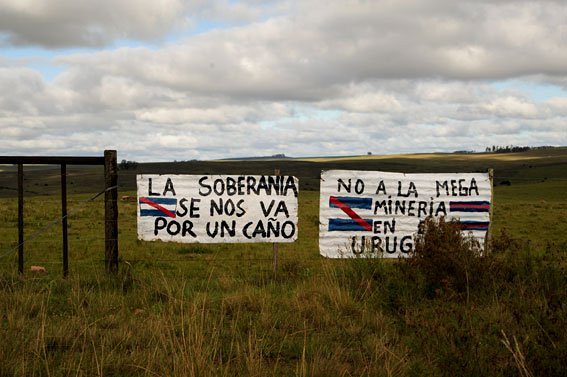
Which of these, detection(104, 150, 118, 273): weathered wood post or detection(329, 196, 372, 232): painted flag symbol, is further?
detection(329, 196, 372, 232): painted flag symbol

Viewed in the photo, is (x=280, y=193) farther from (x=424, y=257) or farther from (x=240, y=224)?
(x=424, y=257)

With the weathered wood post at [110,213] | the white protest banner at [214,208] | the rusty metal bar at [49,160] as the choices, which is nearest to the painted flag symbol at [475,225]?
the white protest banner at [214,208]

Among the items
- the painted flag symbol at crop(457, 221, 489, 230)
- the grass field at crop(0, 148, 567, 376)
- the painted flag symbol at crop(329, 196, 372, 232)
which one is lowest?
the grass field at crop(0, 148, 567, 376)

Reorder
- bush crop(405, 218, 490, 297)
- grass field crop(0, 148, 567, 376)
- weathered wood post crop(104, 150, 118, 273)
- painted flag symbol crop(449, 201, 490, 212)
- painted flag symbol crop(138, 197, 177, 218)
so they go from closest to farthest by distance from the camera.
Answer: grass field crop(0, 148, 567, 376)
bush crop(405, 218, 490, 297)
weathered wood post crop(104, 150, 118, 273)
painted flag symbol crop(138, 197, 177, 218)
painted flag symbol crop(449, 201, 490, 212)

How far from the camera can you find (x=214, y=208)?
9812 mm

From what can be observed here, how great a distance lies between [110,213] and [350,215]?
440 cm

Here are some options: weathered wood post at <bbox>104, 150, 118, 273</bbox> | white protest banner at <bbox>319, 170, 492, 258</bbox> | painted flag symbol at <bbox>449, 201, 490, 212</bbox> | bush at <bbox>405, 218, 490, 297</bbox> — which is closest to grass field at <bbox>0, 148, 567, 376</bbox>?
bush at <bbox>405, 218, 490, 297</bbox>

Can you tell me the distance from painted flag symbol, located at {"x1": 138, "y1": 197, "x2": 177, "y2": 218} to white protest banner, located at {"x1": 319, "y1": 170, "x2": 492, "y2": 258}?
279cm

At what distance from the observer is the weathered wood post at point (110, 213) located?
9.11 meters

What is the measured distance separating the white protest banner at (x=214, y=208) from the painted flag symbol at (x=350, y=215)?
0.77 metres

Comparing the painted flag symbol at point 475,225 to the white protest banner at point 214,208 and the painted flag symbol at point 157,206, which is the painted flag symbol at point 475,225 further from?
the painted flag symbol at point 157,206

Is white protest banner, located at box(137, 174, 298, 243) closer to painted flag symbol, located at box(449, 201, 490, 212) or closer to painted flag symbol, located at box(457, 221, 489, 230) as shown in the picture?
painted flag symbol, located at box(449, 201, 490, 212)

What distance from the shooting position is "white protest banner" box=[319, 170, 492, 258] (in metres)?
10.0

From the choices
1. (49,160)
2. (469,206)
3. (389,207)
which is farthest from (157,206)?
(469,206)
